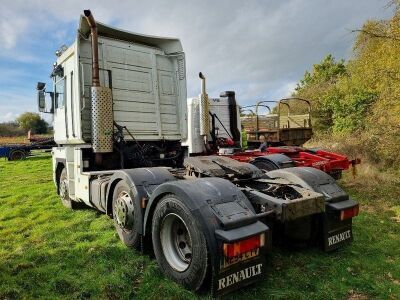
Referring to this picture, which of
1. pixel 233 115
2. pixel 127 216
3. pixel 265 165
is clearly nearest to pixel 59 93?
pixel 127 216

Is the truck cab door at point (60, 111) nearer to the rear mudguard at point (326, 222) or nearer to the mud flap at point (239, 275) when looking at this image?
the rear mudguard at point (326, 222)

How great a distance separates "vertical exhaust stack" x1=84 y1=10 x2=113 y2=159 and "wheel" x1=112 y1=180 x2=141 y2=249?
160 centimetres

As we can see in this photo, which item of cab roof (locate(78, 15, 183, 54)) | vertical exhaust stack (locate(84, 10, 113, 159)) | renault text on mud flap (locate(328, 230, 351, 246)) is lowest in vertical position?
renault text on mud flap (locate(328, 230, 351, 246))

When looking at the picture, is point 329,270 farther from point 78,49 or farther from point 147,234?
point 78,49

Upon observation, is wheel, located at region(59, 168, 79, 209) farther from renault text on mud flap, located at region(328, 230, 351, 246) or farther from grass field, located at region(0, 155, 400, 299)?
renault text on mud flap, located at region(328, 230, 351, 246)

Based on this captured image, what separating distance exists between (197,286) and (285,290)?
90 cm

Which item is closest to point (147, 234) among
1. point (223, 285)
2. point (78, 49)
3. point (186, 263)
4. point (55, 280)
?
point (186, 263)

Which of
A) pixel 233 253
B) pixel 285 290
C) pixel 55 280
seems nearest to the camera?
pixel 233 253

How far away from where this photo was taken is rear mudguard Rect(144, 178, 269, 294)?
2883 millimetres

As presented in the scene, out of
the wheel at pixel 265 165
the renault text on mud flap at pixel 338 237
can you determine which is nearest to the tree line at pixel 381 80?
the wheel at pixel 265 165

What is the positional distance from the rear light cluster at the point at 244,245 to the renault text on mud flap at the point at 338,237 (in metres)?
1.44

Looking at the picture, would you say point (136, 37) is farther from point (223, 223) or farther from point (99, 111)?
point (223, 223)

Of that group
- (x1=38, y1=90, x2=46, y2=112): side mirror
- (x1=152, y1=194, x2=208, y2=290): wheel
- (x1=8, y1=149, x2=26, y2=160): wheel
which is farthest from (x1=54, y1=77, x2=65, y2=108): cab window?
(x1=8, y1=149, x2=26, y2=160): wheel

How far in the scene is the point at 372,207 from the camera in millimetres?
6676
